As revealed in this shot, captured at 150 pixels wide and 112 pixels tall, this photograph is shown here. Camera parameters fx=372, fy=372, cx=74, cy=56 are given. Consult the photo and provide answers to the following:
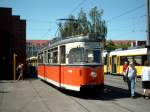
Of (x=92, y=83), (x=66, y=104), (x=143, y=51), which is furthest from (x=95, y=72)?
(x=143, y=51)

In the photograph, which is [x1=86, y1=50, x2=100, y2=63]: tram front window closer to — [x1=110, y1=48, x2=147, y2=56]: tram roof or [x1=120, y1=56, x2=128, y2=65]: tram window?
[x1=110, y1=48, x2=147, y2=56]: tram roof

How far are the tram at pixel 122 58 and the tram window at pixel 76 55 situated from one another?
690 inches

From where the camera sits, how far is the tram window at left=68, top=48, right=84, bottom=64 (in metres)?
17.8

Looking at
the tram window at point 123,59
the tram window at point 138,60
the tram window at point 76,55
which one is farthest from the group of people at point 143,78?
the tram window at point 123,59

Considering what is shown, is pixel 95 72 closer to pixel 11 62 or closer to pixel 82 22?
pixel 11 62

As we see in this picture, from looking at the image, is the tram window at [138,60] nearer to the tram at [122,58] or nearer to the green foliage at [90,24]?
the tram at [122,58]

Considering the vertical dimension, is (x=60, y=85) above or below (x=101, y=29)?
below

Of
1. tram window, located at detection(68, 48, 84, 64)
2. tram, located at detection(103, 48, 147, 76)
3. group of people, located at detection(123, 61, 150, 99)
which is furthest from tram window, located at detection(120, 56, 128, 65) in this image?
group of people, located at detection(123, 61, 150, 99)

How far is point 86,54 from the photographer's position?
17750 mm

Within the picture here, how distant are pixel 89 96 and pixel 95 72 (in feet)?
5.51

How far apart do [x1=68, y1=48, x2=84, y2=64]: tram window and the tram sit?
690 inches

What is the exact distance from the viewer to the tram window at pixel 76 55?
58.5 ft

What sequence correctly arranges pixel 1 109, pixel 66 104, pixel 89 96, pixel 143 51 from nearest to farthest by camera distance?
pixel 1 109, pixel 66 104, pixel 89 96, pixel 143 51

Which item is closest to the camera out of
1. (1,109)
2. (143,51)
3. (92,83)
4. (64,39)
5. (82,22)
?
(1,109)
